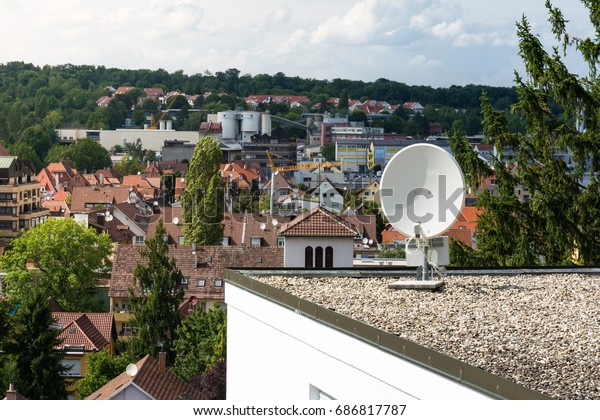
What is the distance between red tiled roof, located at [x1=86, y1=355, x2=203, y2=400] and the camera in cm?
2067

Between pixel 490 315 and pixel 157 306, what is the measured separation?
71.5 feet

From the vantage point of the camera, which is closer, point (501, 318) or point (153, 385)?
point (501, 318)

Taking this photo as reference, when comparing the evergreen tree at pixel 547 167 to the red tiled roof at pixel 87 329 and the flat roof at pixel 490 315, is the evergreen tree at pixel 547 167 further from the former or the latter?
the red tiled roof at pixel 87 329

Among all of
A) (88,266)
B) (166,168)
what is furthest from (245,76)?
(88,266)

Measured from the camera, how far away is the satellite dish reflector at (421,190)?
28.4 feet

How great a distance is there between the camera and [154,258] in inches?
1201

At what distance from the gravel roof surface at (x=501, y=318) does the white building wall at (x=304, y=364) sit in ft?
1.10

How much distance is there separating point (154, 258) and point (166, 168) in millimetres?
76594

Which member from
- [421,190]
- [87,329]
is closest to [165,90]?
[87,329]

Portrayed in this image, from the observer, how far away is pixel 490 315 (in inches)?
299

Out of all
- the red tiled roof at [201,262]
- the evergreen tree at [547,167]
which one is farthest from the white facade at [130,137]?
the evergreen tree at [547,167]

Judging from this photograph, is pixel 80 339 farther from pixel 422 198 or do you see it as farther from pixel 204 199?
pixel 422 198

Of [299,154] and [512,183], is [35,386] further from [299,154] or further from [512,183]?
[299,154]

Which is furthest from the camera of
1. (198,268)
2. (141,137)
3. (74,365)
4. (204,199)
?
(141,137)
